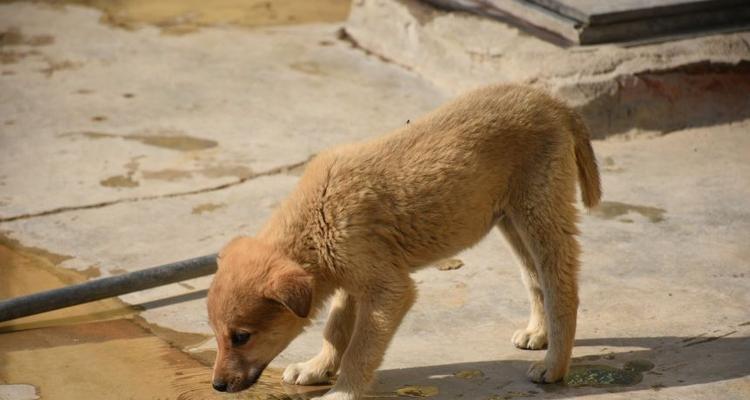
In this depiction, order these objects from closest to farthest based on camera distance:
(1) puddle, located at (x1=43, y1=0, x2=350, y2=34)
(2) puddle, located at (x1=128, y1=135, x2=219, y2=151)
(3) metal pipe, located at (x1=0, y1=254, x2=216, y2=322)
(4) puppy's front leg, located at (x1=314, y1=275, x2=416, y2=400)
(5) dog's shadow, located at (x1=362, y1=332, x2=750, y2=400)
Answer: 1. (4) puppy's front leg, located at (x1=314, y1=275, x2=416, y2=400)
2. (5) dog's shadow, located at (x1=362, y1=332, x2=750, y2=400)
3. (3) metal pipe, located at (x1=0, y1=254, x2=216, y2=322)
4. (2) puddle, located at (x1=128, y1=135, x2=219, y2=151)
5. (1) puddle, located at (x1=43, y1=0, x2=350, y2=34)

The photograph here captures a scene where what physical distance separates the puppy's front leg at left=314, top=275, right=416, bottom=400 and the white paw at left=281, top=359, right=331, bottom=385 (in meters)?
0.29

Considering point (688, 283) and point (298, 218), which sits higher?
point (298, 218)

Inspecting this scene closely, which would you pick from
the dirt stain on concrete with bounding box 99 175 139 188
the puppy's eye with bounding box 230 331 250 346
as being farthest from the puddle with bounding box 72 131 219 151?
the puppy's eye with bounding box 230 331 250 346

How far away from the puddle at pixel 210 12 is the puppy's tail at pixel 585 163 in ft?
18.5

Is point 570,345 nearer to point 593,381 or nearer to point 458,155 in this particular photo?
point 593,381

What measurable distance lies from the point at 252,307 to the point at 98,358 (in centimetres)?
107

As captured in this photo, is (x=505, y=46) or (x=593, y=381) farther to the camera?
(x=505, y=46)

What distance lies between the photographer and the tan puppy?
13.4ft

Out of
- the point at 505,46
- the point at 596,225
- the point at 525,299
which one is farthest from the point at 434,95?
the point at 525,299

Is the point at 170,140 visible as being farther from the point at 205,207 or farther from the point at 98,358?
the point at 98,358

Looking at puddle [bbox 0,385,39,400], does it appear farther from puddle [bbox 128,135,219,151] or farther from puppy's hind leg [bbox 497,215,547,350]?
puddle [bbox 128,135,219,151]

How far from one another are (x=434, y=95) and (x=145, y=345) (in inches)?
147

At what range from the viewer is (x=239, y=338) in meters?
4.06

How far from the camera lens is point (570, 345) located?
4.40m
